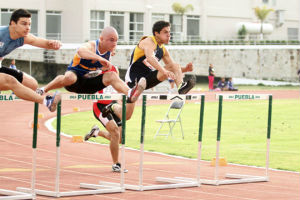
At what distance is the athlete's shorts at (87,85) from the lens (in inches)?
402

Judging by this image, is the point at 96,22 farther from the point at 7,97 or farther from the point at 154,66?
the point at 7,97

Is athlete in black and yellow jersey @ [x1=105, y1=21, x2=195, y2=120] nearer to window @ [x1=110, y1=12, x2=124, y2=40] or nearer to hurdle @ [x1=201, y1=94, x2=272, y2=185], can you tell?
hurdle @ [x1=201, y1=94, x2=272, y2=185]

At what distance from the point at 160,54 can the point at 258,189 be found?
263cm

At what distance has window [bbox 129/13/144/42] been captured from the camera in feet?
189

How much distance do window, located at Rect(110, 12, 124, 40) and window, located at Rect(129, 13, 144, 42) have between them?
0.96 meters

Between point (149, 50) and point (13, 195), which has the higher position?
point (149, 50)

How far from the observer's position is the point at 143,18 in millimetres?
58500

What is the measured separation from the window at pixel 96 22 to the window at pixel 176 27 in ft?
26.9

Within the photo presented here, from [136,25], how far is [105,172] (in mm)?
46841

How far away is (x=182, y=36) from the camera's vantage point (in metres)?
60.6

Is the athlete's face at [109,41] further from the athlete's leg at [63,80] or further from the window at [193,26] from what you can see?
the window at [193,26]

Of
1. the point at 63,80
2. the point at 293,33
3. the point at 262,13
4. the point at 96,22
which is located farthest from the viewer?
the point at 293,33

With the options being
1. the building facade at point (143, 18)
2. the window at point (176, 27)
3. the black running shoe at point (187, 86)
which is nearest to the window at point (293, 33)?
the building facade at point (143, 18)

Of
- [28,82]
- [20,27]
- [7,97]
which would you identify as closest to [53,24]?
[28,82]
